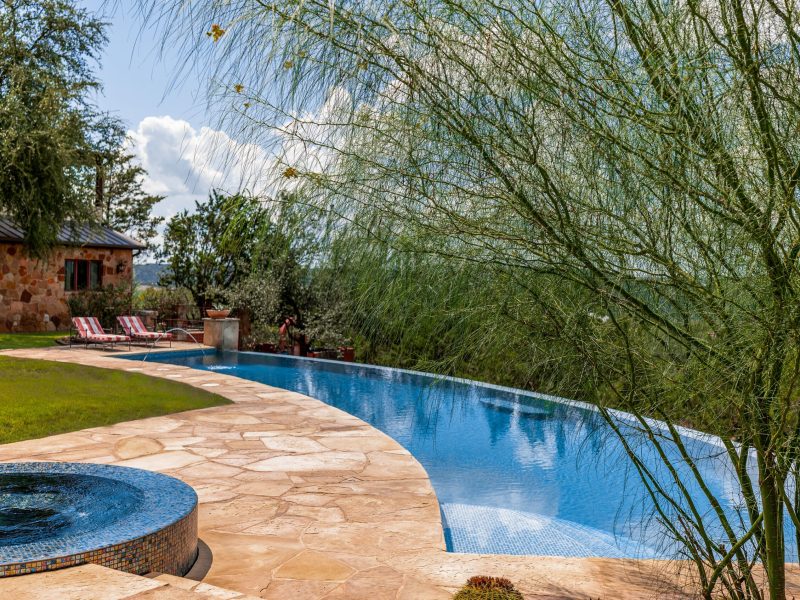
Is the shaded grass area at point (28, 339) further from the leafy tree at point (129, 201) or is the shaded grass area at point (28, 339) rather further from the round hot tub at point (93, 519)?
A: the leafy tree at point (129, 201)

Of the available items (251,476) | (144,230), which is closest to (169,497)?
(251,476)

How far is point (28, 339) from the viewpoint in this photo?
19141mm

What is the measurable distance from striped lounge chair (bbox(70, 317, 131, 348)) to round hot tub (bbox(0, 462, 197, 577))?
43.0 ft

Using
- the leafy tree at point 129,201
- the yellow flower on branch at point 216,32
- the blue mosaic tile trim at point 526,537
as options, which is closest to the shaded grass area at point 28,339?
the blue mosaic tile trim at point 526,537

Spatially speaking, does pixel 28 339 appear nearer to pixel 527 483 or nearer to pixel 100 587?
pixel 527 483

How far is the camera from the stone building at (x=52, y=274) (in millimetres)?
20819

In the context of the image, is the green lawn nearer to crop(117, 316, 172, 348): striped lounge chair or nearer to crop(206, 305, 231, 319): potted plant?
crop(117, 316, 172, 348): striped lounge chair

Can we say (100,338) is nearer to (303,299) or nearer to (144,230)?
(303,299)

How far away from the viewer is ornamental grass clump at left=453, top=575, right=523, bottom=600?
3619mm

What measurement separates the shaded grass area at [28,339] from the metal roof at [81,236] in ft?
8.66

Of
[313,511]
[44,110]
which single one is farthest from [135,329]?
[313,511]

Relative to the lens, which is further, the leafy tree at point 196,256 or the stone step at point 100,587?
the leafy tree at point 196,256

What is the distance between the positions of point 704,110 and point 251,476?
17.5 feet

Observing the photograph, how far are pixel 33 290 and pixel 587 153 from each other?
22099mm
